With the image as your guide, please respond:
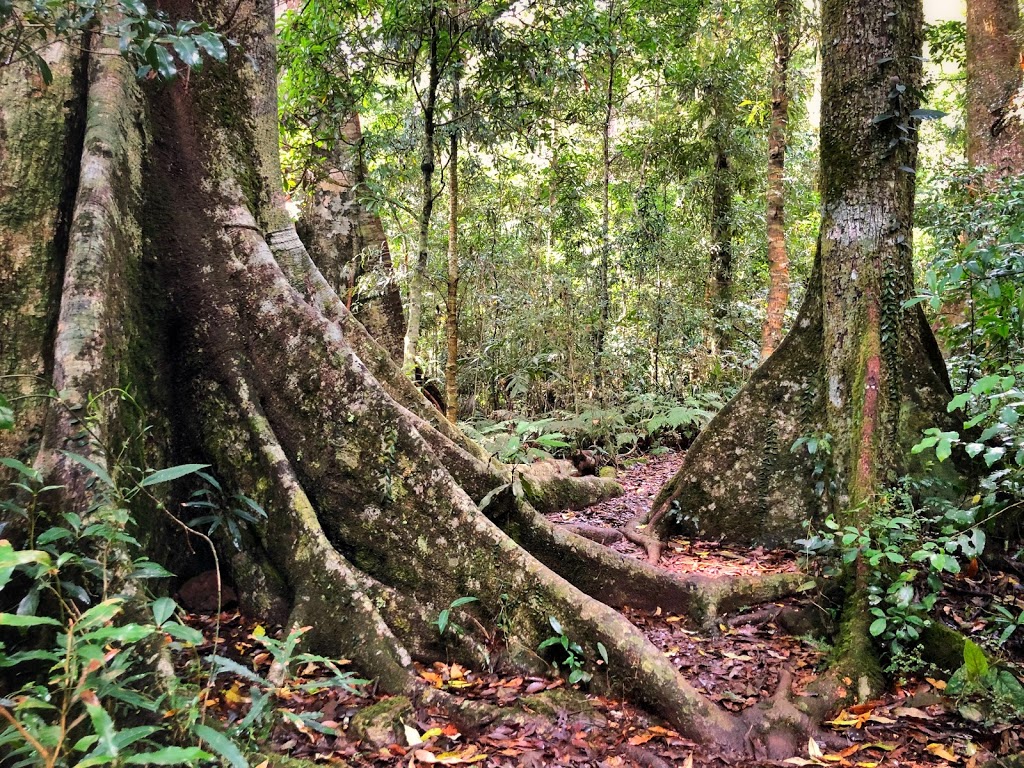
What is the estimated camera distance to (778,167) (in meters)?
9.24

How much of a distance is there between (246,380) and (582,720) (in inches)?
98.4

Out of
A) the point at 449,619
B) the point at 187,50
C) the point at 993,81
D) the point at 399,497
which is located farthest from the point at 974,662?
the point at 993,81

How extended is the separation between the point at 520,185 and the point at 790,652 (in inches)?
390

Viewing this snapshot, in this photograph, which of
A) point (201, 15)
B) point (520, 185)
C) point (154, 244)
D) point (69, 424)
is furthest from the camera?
point (520, 185)

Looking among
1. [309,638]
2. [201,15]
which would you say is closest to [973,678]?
[309,638]

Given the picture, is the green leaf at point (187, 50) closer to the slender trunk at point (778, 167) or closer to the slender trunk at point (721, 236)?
the slender trunk at point (778, 167)

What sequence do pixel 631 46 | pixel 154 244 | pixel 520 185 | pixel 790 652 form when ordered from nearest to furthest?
1. pixel 154 244
2. pixel 790 652
3. pixel 631 46
4. pixel 520 185

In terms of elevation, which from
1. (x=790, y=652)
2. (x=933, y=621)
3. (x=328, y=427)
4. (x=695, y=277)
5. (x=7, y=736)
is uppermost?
(x=695, y=277)

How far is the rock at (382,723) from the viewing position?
2590mm

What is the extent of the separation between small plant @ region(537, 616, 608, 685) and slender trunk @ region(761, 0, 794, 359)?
6.82m

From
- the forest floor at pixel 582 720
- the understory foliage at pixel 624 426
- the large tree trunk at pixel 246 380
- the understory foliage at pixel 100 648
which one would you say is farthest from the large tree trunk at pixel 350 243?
the understory foliage at pixel 100 648

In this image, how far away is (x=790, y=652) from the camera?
3764 mm

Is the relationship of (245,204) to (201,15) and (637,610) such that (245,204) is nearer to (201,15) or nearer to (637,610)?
(201,15)

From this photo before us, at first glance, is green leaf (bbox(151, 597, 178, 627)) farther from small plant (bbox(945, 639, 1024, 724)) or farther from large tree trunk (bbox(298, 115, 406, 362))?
large tree trunk (bbox(298, 115, 406, 362))
